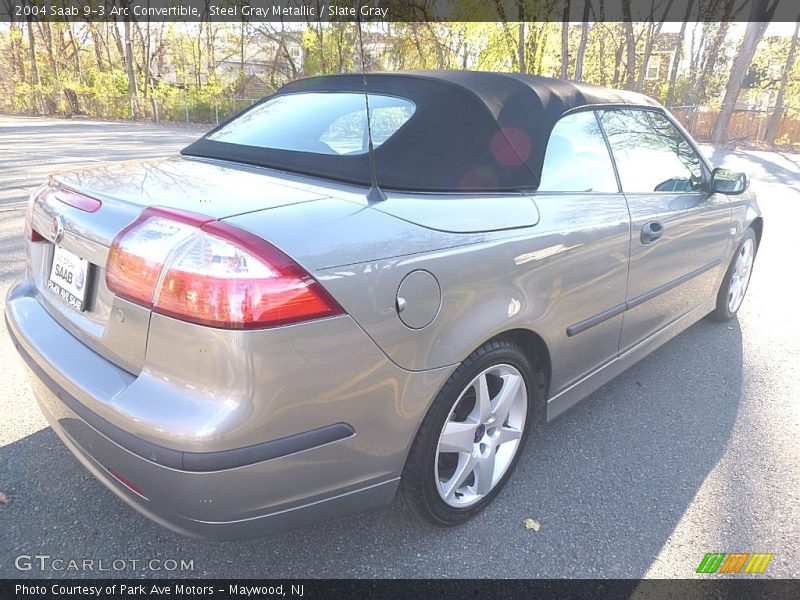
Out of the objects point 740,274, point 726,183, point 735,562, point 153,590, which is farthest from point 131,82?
point 735,562

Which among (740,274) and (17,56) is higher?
(17,56)

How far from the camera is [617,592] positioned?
73.6 inches

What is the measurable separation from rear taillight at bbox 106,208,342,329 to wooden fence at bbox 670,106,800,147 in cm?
2851

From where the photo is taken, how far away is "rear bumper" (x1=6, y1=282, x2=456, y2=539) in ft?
4.73

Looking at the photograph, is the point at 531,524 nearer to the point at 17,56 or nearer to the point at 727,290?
the point at 727,290

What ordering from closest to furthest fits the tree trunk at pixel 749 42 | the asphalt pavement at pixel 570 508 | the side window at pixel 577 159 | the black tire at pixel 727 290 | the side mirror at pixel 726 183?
the asphalt pavement at pixel 570 508 → the side window at pixel 577 159 → the side mirror at pixel 726 183 → the black tire at pixel 727 290 → the tree trunk at pixel 749 42

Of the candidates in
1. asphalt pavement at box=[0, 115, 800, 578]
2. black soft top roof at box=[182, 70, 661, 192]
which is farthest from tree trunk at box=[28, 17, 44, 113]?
black soft top roof at box=[182, 70, 661, 192]

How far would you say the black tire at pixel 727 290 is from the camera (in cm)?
397

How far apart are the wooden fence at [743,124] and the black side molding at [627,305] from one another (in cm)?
2611

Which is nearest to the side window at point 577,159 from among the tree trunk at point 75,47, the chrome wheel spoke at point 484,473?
the chrome wheel spoke at point 484,473

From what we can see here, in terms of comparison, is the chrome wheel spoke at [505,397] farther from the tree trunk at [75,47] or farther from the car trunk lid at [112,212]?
the tree trunk at [75,47]

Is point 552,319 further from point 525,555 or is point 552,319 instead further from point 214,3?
point 214,3

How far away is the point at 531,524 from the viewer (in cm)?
215

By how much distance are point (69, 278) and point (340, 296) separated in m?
0.98
